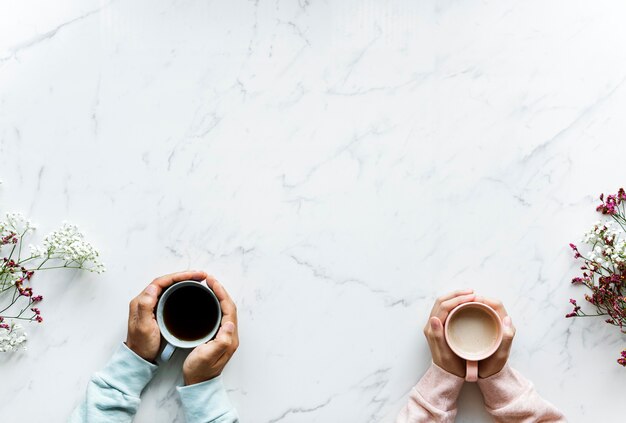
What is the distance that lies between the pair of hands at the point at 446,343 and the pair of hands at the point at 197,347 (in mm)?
401

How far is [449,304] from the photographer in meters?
1.35

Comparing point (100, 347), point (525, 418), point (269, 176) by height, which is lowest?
point (525, 418)

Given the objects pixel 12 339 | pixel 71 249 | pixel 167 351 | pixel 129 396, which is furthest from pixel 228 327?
pixel 12 339

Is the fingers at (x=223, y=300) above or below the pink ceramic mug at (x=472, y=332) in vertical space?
above

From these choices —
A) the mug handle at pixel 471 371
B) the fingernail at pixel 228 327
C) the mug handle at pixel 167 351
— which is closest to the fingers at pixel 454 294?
the mug handle at pixel 471 371

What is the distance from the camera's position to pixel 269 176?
144cm

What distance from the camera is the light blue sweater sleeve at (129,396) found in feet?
4.45

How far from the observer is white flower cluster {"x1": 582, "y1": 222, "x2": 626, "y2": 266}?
Result: 1370 mm

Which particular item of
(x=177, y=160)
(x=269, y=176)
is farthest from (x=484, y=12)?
(x=177, y=160)

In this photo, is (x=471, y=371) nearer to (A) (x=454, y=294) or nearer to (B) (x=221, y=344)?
(A) (x=454, y=294)

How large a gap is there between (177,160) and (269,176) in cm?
20

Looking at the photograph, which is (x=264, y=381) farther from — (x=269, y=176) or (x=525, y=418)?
(x=525, y=418)

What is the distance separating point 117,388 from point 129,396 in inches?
1.2

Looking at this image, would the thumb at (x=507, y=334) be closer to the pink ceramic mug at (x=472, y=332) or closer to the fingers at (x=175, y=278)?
the pink ceramic mug at (x=472, y=332)
